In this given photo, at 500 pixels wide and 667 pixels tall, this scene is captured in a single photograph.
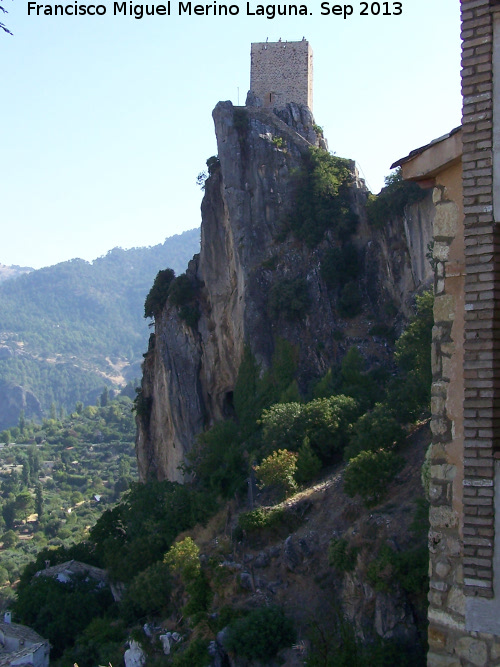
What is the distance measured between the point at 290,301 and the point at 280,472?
43.2ft

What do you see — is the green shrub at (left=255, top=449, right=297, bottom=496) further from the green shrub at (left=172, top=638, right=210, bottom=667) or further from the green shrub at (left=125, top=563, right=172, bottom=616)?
the green shrub at (left=172, top=638, right=210, bottom=667)

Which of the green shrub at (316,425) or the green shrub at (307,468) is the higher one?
the green shrub at (316,425)

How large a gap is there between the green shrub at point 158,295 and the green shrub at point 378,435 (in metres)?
21.9

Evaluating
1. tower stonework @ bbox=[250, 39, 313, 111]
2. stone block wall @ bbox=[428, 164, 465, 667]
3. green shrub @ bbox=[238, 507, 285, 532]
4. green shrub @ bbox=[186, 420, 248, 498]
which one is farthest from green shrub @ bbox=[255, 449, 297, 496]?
tower stonework @ bbox=[250, 39, 313, 111]

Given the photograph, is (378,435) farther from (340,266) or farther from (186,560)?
(340,266)

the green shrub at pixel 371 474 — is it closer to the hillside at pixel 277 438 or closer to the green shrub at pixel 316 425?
the hillside at pixel 277 438

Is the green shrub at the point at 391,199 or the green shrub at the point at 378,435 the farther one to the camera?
the green shrub at the point at 391,199

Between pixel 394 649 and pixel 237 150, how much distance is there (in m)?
28.3

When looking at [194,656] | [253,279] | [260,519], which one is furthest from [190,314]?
[194,656]

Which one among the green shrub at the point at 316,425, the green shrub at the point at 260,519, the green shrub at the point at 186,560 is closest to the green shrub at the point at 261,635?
the green shrub at the point at 186,560

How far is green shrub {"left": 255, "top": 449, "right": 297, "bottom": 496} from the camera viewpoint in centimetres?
2239

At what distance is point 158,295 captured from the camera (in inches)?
1682

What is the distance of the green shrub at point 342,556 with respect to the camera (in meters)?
16.1

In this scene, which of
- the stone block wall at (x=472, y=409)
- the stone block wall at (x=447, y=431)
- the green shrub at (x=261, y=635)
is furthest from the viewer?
the green shrub at (x=261, y=635)
